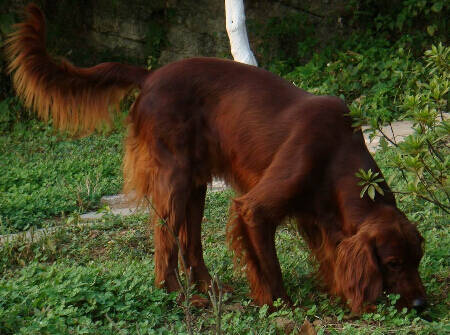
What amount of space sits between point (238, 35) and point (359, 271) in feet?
12.6

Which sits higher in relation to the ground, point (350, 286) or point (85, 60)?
point (85, 60)

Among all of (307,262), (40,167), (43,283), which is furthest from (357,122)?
(40,167)

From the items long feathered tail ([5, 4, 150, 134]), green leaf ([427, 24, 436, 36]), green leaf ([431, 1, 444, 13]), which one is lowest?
long feathered tail ([5, 4, 150, 134])

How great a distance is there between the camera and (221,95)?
4078 millimetres

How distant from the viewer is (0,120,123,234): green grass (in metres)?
5.77

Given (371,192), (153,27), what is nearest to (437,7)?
(153,27)

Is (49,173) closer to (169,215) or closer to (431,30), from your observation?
(169,215)

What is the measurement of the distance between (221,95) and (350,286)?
1.27 m

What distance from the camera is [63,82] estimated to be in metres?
4.27

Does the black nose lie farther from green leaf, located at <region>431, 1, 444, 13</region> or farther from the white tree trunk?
green leaf, located at <region>431, 1, 444, 13</region>

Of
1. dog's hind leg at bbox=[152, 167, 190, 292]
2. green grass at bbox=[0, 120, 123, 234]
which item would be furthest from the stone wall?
dog's hind leg at bbox=[152, 167, 190, 292]

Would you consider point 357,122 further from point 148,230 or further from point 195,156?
point 148,230

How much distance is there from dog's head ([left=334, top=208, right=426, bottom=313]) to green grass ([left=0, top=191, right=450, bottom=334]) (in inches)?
3.6

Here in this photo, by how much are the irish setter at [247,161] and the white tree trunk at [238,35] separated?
8.63ft
